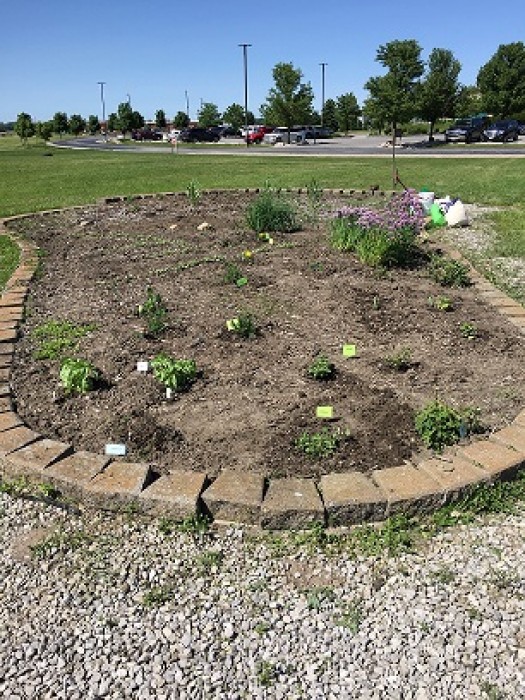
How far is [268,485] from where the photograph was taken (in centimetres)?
265

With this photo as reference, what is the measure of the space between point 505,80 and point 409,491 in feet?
134

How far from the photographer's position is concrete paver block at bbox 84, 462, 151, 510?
260 centimetres

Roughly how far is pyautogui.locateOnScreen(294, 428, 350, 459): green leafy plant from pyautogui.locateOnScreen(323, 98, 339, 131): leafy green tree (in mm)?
57014

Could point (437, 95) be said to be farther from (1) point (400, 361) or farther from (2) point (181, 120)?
(2) point (181, 120)

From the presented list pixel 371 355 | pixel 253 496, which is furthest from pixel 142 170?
pixel 253 496

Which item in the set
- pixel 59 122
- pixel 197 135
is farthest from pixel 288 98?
pixel 59 122

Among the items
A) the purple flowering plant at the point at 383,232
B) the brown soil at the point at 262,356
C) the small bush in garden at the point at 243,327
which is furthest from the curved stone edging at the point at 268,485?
the purple flowering plant at the point at 383,232

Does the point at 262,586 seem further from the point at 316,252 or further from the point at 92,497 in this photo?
the point at 316,252

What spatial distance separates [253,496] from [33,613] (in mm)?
925

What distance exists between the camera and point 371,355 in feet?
12.8

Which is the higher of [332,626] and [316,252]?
[316,252]

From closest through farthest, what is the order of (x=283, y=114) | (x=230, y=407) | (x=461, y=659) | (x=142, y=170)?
1. (x=461, y=659)
2. (x=230, y=407)
3. (x=142, y=170)
4. (x=283, y=114)

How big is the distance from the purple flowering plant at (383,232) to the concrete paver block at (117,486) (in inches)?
141

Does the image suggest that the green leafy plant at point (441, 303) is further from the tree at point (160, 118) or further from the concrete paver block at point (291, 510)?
the tree at point (160, 118)
